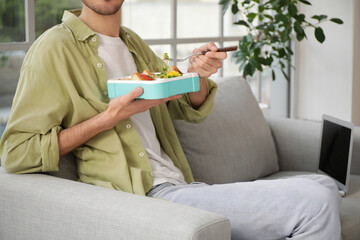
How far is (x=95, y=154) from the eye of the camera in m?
1.78

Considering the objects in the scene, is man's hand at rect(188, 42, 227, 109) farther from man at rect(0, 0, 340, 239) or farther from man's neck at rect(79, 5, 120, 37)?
man's neck at rect(79, 5, 120, 37)

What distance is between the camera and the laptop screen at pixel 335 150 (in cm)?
241

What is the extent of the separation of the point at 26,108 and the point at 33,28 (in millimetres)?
839

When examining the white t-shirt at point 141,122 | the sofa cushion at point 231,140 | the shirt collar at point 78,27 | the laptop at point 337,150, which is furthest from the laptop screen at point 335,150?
the shirt collar at point 78,27

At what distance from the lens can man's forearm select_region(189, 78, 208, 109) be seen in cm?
203

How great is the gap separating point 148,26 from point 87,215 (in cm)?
191

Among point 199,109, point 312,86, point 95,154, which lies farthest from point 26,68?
point 312,86

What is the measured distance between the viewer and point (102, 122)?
167cm

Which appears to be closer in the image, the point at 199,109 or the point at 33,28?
the point at 199,109

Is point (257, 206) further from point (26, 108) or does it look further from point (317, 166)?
point (317, 166)

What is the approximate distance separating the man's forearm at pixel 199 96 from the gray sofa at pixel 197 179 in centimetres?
28

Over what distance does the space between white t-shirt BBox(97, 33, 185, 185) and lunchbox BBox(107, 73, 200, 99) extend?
177 mm

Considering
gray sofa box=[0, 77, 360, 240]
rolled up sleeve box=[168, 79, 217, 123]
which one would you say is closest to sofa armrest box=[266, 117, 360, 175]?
gray sofa box=[0, 77, 360, 240]

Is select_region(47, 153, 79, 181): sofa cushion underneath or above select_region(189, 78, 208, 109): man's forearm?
underneath
